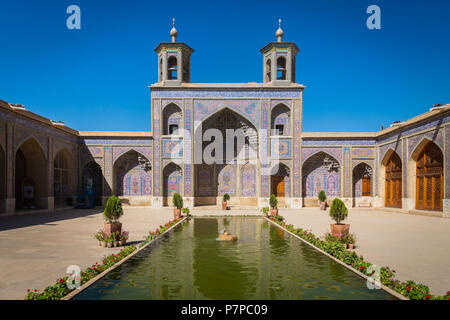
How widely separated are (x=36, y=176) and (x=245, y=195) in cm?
1153

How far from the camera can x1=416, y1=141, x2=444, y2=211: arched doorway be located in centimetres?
1402

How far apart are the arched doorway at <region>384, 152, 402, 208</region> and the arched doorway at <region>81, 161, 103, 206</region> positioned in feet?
54.8

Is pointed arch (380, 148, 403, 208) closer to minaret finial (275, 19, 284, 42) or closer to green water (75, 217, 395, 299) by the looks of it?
minaret finial (275, 19, 284, 42)

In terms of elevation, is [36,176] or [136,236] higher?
[36,176]

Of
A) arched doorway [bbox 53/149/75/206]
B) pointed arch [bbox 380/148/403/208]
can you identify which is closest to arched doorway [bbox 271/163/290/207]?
pointed arch [bbox 380/148/403/208]

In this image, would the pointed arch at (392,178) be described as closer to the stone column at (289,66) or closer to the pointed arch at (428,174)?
the pointed arch at (428,174)

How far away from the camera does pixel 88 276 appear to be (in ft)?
15.4

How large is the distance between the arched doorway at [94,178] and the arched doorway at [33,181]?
10.9 ft

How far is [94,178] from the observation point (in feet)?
66.0

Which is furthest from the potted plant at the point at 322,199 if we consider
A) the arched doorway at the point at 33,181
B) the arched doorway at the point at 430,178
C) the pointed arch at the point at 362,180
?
the arched doorway at the point at 33,181

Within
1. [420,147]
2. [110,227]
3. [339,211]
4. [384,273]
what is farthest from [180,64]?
[384,273]
